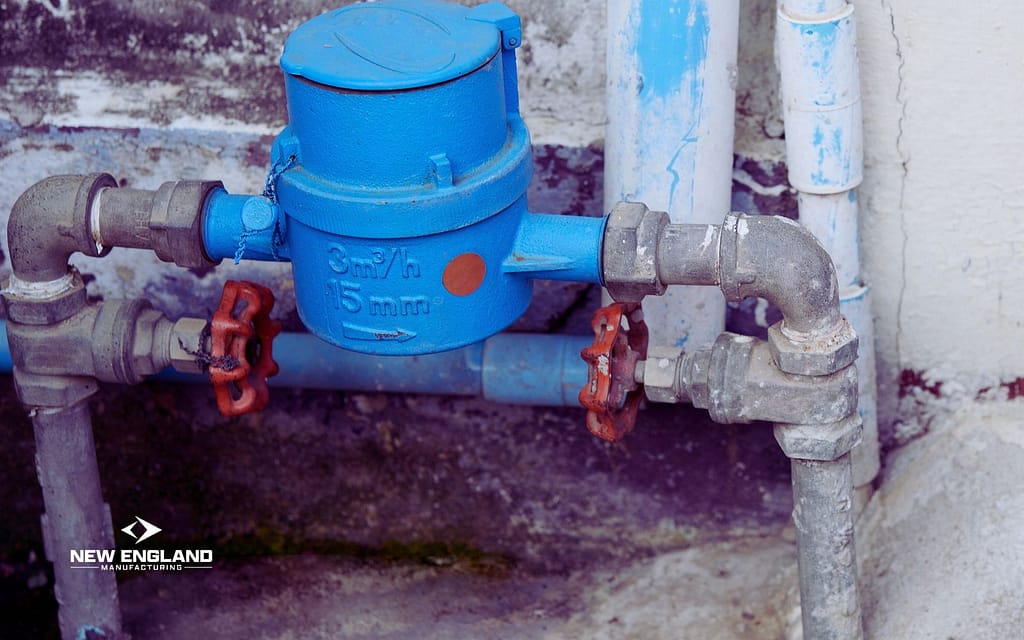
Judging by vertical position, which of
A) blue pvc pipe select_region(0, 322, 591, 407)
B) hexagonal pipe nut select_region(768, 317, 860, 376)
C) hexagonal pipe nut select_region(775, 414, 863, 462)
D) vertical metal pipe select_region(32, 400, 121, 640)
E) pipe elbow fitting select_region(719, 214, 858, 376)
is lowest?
vertical metal pipe select_region(32, 400, 121, 640)

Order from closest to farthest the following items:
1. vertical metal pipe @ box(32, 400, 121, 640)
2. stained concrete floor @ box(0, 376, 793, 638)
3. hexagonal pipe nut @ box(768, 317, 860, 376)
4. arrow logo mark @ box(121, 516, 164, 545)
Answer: hexagonal pipe nut @ box(768, 317, 860, 376), vertical metal pipe @ box(32, 400, 121, 640), stained concrete floor @ box(0, 376, 793, 638), arrow logo mark @ box(121, 516, 164, 545)

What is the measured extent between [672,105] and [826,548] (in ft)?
1.64

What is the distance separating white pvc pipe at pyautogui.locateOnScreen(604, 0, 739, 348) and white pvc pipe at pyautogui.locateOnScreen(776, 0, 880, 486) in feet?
0.22

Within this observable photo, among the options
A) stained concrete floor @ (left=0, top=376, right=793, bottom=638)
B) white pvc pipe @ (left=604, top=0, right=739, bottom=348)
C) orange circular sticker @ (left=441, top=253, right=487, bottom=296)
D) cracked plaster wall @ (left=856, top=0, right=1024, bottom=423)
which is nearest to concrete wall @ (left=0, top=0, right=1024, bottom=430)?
cracked plaster wall @ (left=856, top=0, right=1024, bottom=423)

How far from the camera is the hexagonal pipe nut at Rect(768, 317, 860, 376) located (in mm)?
1257

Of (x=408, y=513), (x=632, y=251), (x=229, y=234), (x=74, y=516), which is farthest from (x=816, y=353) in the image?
(x=74, y=516)

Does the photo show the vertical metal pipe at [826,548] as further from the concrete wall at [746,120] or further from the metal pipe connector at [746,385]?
the concrete wall at [746,120]

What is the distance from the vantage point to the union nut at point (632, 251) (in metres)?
1.26

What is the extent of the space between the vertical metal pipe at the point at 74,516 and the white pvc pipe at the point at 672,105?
2.23 ft

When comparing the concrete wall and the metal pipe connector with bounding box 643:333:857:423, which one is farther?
the concrete wall

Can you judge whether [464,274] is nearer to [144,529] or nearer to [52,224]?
[52,224]

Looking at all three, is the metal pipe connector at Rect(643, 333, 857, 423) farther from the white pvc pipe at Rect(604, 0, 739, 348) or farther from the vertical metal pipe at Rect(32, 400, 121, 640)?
the vertical metal pipe at Rect(32, 400, 121, 640)

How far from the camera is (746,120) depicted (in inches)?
61.1

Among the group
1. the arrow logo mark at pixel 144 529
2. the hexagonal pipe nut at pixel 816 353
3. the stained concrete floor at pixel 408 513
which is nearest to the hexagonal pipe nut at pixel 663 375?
the hexagonal pipe nut at pixel 816 353
